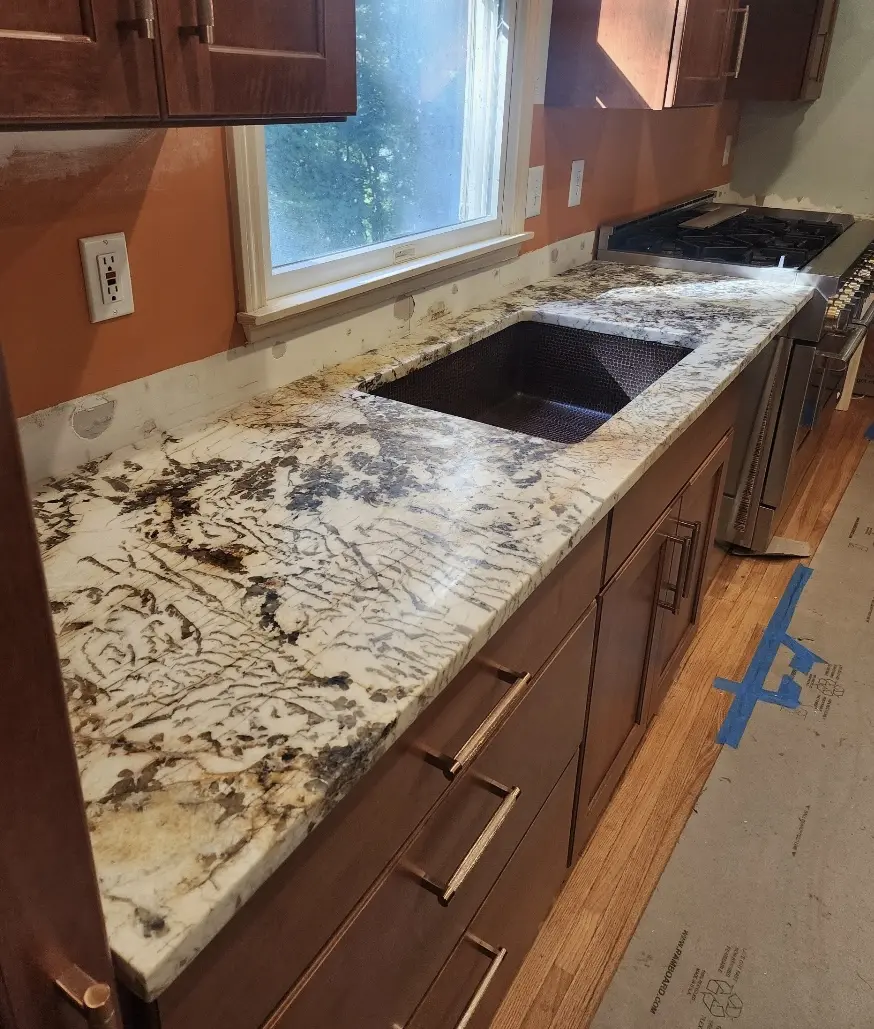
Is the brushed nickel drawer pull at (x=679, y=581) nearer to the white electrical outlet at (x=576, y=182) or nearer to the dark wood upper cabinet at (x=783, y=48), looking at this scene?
the white electrical outlet at (x=576, y=182)

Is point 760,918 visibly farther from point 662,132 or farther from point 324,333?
point 662,132

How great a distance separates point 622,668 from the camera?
156 centimetres

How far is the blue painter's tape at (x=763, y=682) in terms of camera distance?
2.03m

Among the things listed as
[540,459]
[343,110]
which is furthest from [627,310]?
[343,110]

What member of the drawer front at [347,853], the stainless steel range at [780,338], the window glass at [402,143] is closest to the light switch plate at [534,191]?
the window glass at [402,143]

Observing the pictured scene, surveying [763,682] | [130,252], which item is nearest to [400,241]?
[130,252]

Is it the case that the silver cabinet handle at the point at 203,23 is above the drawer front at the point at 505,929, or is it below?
above

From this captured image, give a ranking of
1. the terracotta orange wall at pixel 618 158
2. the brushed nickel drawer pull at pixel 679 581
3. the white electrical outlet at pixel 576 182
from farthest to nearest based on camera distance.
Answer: the white electrical outlet at pixel 576 182 < the terracotta orange wall at pixel 618 158 < the brushed nickel drawer pull at pixel 679 581

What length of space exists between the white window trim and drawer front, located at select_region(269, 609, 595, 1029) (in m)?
0.73

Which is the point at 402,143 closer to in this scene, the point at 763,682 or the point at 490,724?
the point at 490,724

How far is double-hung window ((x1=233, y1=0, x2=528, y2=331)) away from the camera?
4.58ft

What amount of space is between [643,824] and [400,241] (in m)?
1.33

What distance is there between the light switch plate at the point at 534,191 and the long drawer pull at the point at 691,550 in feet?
2.97

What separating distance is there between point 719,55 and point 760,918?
6.66 feet
